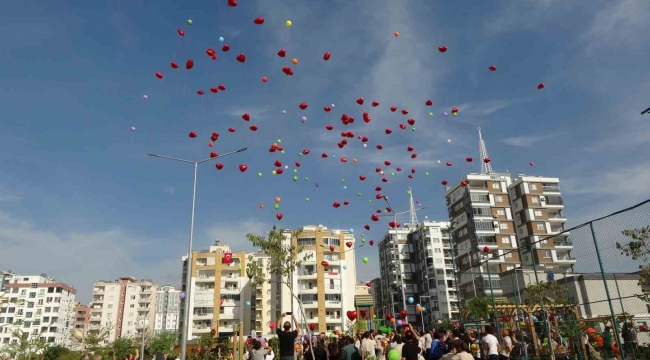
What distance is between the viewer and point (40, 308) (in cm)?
10388

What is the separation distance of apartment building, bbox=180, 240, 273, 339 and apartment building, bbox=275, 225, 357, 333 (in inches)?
297

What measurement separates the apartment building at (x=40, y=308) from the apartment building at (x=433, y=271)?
263ft

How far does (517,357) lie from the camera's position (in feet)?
53.7

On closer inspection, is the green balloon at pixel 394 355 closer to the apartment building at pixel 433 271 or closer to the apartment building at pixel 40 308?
the apartment building at pixel 433 271

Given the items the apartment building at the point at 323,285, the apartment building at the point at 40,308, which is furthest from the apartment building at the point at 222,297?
the apartment building at the point at 40,308

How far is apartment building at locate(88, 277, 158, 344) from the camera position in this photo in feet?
385

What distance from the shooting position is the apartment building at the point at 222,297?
6956 cm

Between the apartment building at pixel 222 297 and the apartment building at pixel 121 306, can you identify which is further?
the apartment building at pixel 121 306

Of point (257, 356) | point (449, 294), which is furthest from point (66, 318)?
point (257, 356)

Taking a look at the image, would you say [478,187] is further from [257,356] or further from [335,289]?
[257,356]

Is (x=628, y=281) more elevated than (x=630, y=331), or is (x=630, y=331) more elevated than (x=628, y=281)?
(x=628, y=281)

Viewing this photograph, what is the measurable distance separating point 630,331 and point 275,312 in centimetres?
5984

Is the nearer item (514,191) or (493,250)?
(493,250)

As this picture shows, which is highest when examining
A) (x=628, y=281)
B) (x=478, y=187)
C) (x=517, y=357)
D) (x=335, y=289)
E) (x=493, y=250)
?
(x=478, y=187)
